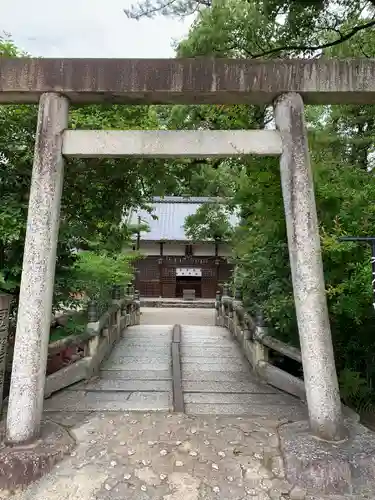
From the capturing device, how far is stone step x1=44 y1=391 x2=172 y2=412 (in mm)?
4719

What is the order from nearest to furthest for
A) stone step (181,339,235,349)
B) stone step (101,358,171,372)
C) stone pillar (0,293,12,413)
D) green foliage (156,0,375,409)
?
stone pillar (0,293,12,413), green foliage (156,0,375,409), stone step (101,358,171,372), stone step (181,339,235,349)

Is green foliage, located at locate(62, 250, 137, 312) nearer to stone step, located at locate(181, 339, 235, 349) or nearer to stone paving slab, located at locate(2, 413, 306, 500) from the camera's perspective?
stone step, located at locate(181, 339, 235, 349)

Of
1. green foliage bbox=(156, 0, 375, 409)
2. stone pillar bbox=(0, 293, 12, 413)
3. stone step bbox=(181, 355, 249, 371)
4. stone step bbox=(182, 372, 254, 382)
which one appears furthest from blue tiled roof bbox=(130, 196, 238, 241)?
stone pillar bbox=(0, 293, 12, 413)

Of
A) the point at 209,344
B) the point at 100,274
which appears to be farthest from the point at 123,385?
the point at 100,274

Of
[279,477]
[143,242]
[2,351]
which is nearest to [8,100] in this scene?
[2,351]

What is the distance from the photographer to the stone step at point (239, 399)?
5.00m

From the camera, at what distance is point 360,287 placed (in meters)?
4.26

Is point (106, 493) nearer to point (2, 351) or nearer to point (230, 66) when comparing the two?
point (2, 351)

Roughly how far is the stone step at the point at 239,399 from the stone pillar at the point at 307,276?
1.29 meters

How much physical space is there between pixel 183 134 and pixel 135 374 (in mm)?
3916

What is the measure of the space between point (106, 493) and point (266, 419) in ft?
6.05

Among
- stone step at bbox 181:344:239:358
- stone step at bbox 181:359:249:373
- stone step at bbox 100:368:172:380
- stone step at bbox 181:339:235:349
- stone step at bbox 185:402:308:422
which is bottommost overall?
stone step at bbox 185:402:308:422

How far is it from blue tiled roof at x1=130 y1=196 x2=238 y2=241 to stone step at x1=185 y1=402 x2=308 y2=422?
1865 cm

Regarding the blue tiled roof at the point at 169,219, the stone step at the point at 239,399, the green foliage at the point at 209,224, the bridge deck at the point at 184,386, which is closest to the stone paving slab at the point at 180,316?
the green foliage at the point at 209,224
